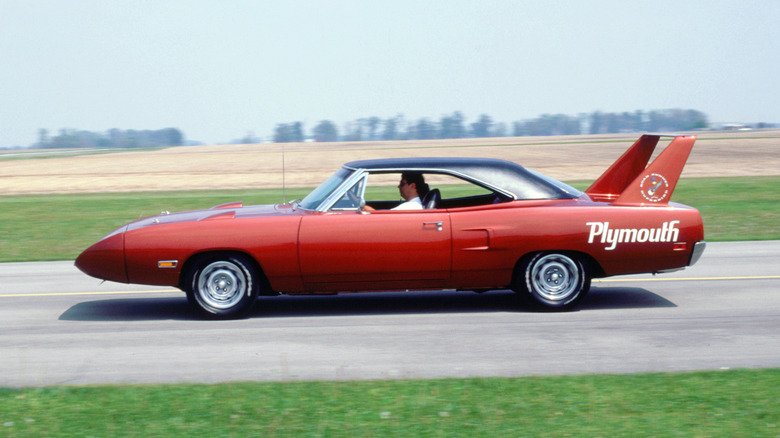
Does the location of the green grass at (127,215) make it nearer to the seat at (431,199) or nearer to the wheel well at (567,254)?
the wheel well at (567,254)

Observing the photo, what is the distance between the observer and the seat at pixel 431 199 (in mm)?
7988

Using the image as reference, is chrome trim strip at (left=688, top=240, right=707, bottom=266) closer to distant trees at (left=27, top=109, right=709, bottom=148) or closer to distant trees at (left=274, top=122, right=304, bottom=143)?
distant trees at (left=274, top=122, right=304, bottom=143)

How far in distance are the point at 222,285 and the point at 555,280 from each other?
3104 millimetres

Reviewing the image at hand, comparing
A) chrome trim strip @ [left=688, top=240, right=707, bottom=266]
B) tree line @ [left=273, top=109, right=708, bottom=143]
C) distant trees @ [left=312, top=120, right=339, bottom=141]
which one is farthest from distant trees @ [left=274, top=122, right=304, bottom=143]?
tree line @ [left=273, top=109, right=708, bottom=143]

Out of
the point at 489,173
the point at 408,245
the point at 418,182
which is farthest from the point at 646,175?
the point at 408,245

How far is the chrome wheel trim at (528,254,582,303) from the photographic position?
7.86 meters

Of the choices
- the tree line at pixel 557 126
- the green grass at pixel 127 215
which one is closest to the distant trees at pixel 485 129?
the tree line at pixel 557 126

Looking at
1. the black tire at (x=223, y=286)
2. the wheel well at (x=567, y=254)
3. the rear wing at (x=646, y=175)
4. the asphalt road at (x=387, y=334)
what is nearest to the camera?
the asphalt road at (x=387, y=334)

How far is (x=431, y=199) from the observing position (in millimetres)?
8078

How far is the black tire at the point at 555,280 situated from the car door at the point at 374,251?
2.60ft

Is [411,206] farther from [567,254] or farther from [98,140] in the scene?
[98,140]

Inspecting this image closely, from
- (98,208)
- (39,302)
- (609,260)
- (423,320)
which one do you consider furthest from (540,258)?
(98,208)

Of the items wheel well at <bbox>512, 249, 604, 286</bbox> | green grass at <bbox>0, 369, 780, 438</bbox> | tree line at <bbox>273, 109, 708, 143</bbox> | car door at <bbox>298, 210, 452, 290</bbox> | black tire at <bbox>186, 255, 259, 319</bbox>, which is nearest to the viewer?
green grass at <bbox>0, 369, 780, 438</bbox>

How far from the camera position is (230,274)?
25.4ft
